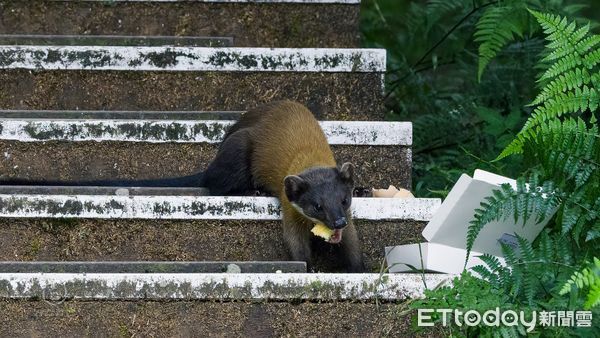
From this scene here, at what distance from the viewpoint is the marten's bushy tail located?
6445mm

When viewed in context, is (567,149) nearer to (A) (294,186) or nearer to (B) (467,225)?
(B) (467,225)

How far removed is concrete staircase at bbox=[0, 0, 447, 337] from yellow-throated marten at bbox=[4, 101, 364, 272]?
102 millimetres

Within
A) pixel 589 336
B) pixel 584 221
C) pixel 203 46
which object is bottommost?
pixel 589 336

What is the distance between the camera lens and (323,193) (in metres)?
6.52

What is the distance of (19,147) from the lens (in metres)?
6.57

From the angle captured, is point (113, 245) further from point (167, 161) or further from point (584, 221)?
point (584, 221)

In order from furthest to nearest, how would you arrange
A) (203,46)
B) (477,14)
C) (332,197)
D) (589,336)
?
(477,14) → (203,46) → (332,197) → (589,336)

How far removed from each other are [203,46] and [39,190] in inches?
69.5

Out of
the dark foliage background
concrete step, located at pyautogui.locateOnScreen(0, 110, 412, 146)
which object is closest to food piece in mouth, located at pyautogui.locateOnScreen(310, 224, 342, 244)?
concrete step, located at pyautogui.locateOnScreen(0, 110, 412, 146)

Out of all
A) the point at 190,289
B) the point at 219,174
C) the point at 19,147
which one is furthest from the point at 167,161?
the point at 190,289

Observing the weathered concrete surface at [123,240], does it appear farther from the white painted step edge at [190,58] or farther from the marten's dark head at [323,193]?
the white painted step edge at [190,58]

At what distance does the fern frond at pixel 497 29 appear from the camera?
7.02 metres

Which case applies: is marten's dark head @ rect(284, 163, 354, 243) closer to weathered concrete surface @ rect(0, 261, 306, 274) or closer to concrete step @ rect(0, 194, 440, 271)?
concrete step @ rect(0, 194, 440, 271)

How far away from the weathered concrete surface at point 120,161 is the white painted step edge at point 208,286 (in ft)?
5.47
